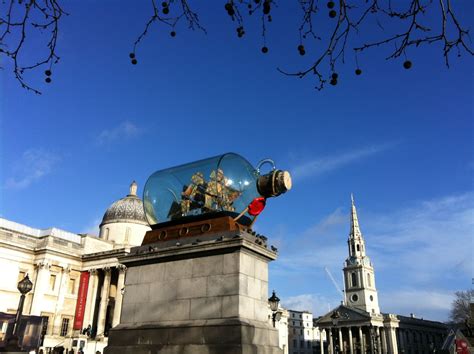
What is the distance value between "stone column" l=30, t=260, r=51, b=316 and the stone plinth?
56.0m

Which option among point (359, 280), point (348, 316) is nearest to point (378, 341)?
point (348, 316)

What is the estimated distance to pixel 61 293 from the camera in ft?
199

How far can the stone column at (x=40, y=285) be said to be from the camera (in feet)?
187

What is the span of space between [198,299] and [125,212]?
6890 centimetres

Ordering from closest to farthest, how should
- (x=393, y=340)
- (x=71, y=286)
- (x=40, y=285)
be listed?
(x=40, y=285)
(x=71, y=286)
(x=393, y=340)

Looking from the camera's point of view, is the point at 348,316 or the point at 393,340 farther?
the point at 348,316

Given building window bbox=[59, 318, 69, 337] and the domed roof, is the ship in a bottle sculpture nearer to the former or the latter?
building window bbox=[59, 318, 69, 337]

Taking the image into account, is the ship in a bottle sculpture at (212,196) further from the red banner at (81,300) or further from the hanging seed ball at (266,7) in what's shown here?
the red banner at (81,300)

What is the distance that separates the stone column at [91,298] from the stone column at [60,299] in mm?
3319

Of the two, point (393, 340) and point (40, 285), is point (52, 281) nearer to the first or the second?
point (40, 285)

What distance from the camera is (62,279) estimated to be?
61375mm

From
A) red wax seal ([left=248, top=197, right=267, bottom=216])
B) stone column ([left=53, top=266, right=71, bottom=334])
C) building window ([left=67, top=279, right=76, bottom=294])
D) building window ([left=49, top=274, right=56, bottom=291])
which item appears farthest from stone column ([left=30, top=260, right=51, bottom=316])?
red wax seal ([left=248, top=197, right=267, bottom=216])

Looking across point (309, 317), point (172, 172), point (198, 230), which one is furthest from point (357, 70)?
point (309, 317)

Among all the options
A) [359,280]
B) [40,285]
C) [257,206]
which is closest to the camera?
[257,206]
